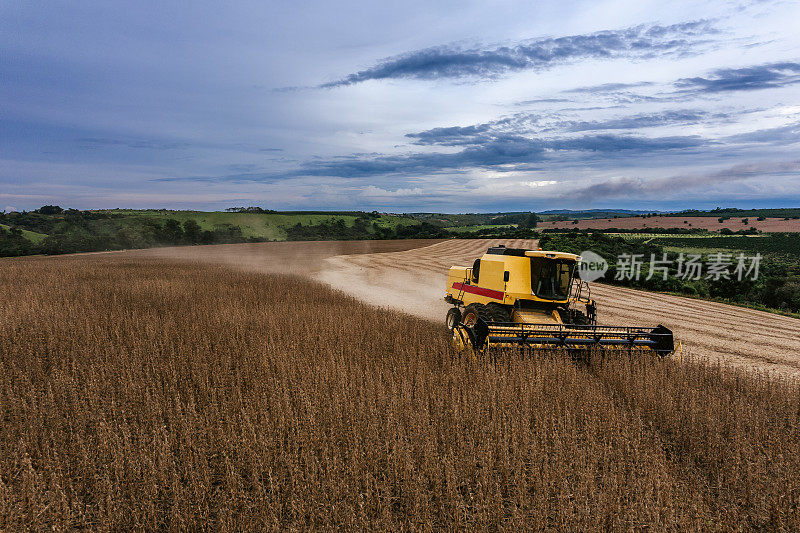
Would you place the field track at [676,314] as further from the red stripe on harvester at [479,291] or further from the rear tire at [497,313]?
the rear tire at [497,313]

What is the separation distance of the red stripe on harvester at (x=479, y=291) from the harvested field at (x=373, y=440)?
216 centimetres

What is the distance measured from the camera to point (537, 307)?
9.97 m

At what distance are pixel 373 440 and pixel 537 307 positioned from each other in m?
6.48

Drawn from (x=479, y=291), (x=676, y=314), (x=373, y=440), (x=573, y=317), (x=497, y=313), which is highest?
(x=479, y=291)

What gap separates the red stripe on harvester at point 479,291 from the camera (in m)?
9.84

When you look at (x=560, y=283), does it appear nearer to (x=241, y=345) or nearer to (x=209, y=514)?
(x=241, y=345)

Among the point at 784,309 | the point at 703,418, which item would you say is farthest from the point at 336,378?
the point at 784,309

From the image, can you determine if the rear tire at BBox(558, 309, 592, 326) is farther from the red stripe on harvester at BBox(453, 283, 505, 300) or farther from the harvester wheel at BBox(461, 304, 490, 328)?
the harvester wheel at BBox(461, 304, 490, 328)

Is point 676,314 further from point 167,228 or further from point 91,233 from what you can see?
point 167,228

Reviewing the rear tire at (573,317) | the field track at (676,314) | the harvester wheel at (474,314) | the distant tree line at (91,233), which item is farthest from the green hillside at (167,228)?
the rear tire at (573,317)

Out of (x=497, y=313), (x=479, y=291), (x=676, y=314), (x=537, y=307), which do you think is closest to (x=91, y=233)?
(x=479, y=291)

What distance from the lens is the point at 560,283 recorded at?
9.81 meters

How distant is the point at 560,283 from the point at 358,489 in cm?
751

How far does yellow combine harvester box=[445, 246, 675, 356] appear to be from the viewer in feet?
26.9
